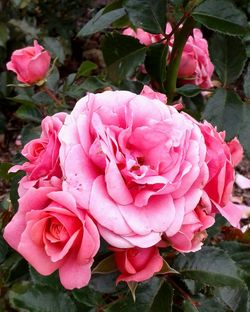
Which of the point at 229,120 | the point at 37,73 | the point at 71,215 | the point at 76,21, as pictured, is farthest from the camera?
the point at 76,21

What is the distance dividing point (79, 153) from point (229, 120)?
1.27ft

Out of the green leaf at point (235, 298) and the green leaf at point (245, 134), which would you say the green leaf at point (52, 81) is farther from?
the green leaf at point (235, 298)

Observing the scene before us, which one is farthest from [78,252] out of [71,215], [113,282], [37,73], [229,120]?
[37,73]

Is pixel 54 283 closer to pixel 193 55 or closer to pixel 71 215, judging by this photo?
pixel 71 215

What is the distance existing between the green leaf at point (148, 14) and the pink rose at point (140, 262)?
0.41 m

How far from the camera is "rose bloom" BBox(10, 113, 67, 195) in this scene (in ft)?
1.96

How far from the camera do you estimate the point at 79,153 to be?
0.57 metres

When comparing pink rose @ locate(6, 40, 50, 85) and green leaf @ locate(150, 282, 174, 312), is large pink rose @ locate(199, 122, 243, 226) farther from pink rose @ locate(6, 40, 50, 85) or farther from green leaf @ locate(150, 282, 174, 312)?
pink rose @ locate(6, 40, 50, 85)

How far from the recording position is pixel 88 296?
765mm

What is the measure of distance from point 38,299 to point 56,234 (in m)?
0.19

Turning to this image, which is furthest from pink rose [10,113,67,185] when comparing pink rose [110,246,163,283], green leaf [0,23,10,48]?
green leaf [0,23,10,48]

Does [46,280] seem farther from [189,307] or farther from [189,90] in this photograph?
[189,90]

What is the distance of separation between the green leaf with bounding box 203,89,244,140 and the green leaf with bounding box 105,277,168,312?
0.27 metres

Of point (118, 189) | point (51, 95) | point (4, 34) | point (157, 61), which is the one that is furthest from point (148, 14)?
point (4, 34)
